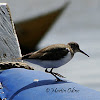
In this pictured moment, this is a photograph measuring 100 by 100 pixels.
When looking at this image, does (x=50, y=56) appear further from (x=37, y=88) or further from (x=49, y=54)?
(x=37, y=88)

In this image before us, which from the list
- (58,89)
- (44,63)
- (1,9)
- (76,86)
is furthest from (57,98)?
(1,9)

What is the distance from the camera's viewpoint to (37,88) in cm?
299

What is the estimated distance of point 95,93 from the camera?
9.73 ft

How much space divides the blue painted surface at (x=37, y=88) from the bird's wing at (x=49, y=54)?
22cm

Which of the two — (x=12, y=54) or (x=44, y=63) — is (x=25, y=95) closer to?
(x=44, y=63)

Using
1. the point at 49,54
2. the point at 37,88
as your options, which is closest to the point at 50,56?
the point at 49,54

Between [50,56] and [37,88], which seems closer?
[37,88]

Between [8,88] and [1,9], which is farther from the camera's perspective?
[1,9]

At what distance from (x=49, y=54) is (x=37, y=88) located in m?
0.68

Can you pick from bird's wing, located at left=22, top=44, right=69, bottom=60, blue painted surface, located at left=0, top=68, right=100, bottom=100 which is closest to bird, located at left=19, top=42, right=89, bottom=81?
bird's wing, located at left=22, top=44, right=69, bottom=60

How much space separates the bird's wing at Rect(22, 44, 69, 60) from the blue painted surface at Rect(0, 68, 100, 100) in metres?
0.22

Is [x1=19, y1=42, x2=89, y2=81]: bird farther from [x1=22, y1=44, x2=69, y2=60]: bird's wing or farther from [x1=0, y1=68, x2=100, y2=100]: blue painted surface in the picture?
[x1=0, y1=68, x2=100, y2=100]: blue painted surface

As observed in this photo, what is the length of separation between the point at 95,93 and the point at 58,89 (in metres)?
0.32

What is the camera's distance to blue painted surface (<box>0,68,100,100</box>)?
111 inches
